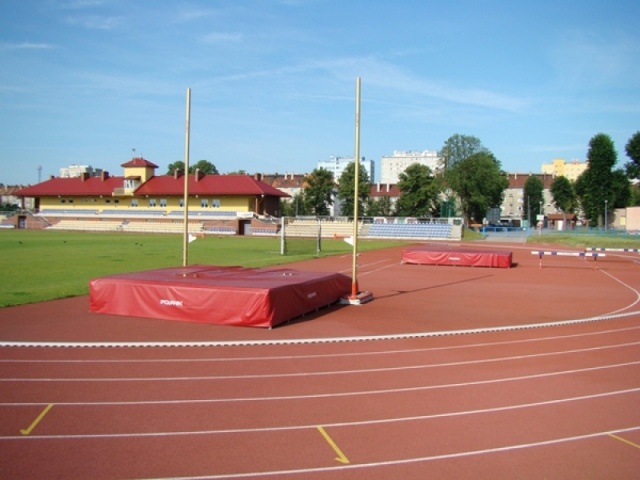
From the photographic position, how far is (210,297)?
12.3 m

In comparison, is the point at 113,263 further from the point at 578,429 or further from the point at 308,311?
the point at 578,429

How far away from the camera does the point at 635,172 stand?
81.5m

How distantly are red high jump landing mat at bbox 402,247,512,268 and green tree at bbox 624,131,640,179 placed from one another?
63125 millimetres

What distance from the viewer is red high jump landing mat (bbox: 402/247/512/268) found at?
28.9 meters

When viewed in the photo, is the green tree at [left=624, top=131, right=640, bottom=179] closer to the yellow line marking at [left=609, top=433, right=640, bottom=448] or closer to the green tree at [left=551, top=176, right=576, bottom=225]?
the green tree at [left=551, top=176, right=576, bottom=225]

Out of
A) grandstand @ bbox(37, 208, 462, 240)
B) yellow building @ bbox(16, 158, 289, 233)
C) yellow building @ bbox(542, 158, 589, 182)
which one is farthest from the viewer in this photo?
yellow building @ bbox(542, 158, 589, 182)

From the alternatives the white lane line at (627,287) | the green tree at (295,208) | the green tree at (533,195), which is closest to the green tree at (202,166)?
the green tree at (295,208)

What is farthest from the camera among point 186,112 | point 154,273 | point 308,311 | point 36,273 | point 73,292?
point 36,273

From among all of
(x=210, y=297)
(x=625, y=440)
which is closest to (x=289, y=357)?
(x=210, y=297)

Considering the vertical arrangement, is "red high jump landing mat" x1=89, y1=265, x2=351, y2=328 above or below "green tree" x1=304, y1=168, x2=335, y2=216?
below

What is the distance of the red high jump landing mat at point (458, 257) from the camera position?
28906 mm

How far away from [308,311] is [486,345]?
4522 mm

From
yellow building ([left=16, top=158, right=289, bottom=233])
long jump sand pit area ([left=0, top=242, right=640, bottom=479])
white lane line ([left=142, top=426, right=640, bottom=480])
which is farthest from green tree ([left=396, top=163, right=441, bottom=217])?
white lane line ([left=142, top=426, right=640, bottom=480])

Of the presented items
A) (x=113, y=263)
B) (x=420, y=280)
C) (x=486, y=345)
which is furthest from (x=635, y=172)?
(x=486, y=345)
